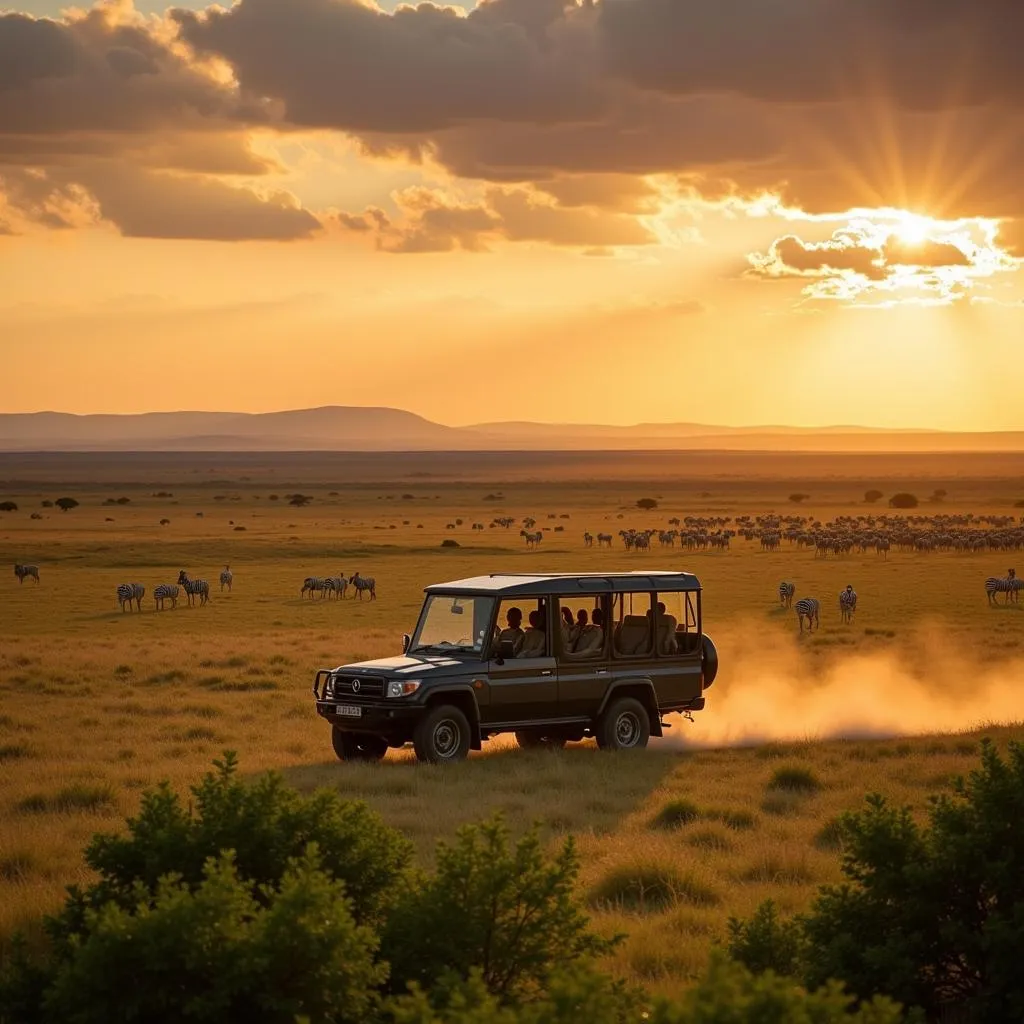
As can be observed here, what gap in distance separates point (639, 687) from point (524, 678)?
6.94 ft

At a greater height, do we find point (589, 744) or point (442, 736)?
point (442, 736)

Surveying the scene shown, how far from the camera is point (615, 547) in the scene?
7850 cm

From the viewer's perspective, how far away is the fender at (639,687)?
20.7 metres

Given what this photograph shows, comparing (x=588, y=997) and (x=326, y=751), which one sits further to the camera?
(x=326, y=751)

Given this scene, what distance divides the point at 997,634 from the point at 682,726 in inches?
728

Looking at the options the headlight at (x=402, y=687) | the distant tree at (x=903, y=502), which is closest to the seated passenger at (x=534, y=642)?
the headlight at (x=402, y=687)

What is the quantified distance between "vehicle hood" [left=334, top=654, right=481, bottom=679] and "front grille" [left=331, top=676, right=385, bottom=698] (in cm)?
7

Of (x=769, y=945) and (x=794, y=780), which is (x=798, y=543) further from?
(x=769, y=945)

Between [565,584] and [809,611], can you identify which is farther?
[809,611]

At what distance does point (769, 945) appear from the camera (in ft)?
28.4

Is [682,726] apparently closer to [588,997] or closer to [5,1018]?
[5,1018]

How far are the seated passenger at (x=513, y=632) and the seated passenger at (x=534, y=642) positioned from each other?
0.06 m

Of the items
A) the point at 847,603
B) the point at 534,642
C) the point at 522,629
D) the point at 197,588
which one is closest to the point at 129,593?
the point at 197,588

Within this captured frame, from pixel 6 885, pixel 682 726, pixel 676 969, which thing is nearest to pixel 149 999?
pixel 676 969
